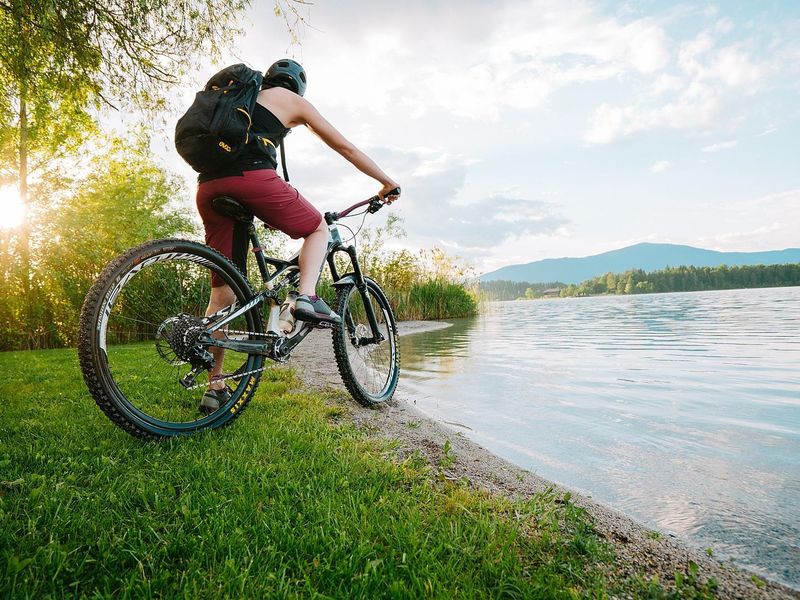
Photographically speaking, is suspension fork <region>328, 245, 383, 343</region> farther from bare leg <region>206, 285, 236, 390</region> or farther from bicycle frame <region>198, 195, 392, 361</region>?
bare leg <region>206, 285, 236, 390</region>

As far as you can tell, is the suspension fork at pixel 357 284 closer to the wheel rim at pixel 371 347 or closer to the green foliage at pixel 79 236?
the wheel rim at pixel 371 347

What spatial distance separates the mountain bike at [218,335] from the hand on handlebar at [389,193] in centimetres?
9

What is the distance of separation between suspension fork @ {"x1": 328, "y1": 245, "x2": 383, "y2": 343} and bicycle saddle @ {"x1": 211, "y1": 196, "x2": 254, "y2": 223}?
0.86m

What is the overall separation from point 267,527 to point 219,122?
213 cm

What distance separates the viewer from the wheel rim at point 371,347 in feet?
13.0

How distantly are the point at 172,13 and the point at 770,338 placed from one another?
11.1 meters

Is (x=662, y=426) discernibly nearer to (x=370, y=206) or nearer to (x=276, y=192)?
(x=370, y=206)

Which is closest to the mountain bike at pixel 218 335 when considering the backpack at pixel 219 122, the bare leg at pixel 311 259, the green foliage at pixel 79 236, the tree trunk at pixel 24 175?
the bare leg at pixel 311 259

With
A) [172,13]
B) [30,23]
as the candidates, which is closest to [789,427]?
[172,13]

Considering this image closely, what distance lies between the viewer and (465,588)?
1.29m

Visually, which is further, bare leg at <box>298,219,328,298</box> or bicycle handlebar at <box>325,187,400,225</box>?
bicycle handlebar at <box>325,187,400,225</box>

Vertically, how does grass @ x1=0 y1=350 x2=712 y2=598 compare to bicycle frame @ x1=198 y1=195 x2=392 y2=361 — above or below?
below

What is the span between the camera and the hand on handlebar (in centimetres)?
353

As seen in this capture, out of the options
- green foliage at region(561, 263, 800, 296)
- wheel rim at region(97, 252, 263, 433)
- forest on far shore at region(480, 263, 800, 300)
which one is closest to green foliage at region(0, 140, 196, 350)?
wheel rim at region(97, 252, 263, 433)
